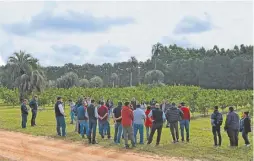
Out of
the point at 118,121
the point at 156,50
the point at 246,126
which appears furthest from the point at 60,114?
the point at 156,50

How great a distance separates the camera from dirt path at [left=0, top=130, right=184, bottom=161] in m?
13.4

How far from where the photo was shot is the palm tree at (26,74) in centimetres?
4666

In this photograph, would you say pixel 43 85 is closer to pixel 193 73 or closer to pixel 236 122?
pixel 236 122

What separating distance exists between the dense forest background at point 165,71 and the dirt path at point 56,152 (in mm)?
30958

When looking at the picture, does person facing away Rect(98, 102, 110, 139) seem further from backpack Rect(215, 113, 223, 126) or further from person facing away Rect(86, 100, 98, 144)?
backpack Rect(215, 113, 223, 126)

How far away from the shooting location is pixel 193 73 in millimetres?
87625

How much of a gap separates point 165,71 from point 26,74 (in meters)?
51.2

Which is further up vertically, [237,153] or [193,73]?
[193,73]

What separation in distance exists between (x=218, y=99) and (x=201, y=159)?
91.1ft

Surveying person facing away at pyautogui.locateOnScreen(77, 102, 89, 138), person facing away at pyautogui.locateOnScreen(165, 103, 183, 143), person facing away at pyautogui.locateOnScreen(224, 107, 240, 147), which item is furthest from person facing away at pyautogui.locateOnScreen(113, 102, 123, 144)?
person facing away at pyautogui.locateOnScreen(224, 107, 240, 147)

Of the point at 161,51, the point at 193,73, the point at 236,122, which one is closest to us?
the point at 236,122

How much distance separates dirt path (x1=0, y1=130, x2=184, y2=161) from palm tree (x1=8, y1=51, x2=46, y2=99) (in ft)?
98.0

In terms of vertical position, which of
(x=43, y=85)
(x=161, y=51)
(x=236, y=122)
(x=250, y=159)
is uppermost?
(x=161, y=51)

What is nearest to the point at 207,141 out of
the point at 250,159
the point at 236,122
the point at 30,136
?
the point at 236,122
